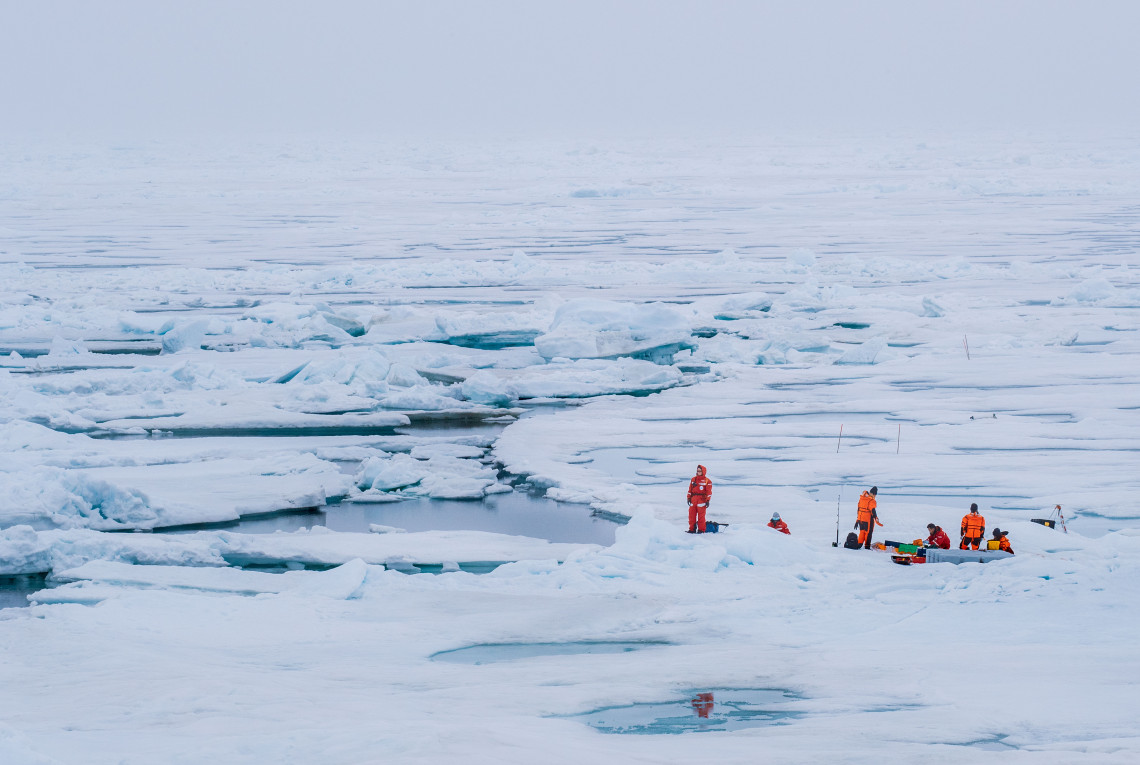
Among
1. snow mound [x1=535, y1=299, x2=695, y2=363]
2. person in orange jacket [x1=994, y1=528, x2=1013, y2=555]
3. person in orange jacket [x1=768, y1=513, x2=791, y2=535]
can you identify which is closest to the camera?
person in orange jacket [x1=994, y1=528, x2=1013, y2=555]

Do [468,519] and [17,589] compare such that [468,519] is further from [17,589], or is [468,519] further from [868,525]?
[17,589]

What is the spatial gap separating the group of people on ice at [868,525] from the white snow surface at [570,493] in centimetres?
25

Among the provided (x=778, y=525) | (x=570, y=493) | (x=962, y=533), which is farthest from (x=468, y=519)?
(x=962, y=533)

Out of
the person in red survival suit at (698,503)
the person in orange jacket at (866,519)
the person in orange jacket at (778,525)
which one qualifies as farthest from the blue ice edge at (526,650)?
the person in orange jacket at (866,519)

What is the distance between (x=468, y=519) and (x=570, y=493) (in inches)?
37.8

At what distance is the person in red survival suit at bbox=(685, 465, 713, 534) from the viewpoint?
884cm

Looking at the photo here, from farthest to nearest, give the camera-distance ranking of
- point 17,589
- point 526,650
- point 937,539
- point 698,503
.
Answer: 1. point 698,503
2. point 937,539
3. point 17,589
4. point 526,650

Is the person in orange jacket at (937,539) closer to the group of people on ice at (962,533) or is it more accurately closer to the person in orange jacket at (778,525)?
the group of people on ice at (962,533)

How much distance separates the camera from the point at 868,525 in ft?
27.8

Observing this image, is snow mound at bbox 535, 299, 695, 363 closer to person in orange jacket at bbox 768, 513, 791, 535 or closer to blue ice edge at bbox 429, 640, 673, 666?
person in orange jacket at bbox 768, 513, 791, 535

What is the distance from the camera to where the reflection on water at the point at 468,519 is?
368 inches

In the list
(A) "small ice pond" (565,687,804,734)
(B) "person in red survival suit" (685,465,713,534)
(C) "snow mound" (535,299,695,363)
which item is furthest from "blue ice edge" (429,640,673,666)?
(C) "snow mound" (535,299,695,363)

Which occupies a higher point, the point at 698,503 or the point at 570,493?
the point at 698,503

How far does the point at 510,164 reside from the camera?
229ft
